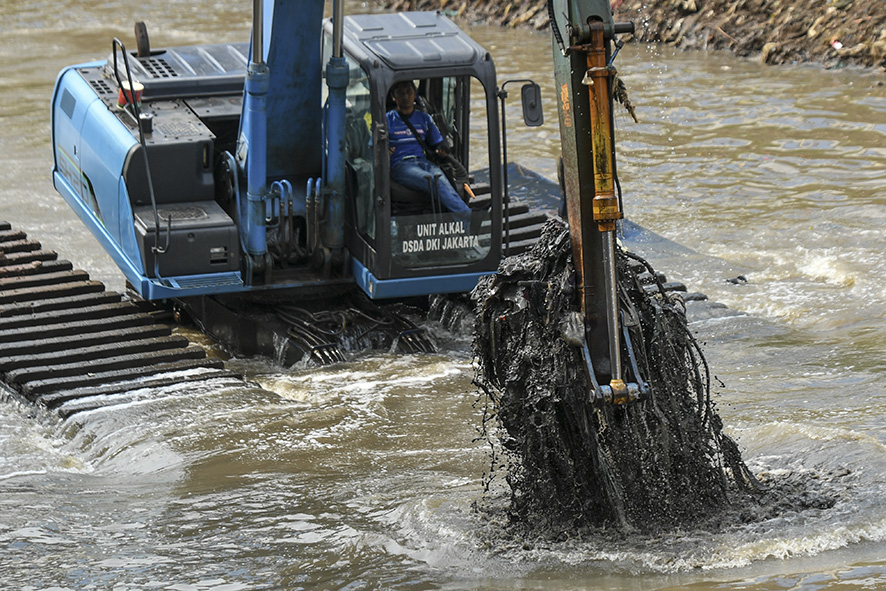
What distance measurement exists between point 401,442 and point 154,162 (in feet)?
9.95

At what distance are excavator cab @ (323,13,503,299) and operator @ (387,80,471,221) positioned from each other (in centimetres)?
5

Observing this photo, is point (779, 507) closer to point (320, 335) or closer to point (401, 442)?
point (401, 442)

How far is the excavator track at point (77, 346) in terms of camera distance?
806 centimetres

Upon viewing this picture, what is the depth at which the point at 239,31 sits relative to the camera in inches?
907

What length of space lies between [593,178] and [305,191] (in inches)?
166

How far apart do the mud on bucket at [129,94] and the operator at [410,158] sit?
1767 mm

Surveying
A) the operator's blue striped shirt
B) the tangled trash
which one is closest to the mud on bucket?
the operator's blue striped shirt

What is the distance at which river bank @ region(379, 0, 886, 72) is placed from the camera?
17.4 meters

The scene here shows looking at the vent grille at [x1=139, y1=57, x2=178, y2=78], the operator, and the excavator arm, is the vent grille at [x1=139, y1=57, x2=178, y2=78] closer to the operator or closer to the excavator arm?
the operator

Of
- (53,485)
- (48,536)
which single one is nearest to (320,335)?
(53,485)

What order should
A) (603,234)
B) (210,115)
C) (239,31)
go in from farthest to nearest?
(239,31), (210,115), (603,234)

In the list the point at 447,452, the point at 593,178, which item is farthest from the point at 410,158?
the point at 593,178

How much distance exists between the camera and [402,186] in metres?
8.83

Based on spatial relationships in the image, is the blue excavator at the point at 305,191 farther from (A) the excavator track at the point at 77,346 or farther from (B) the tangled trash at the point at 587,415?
(B) the tangled trash at the point at 587,415
